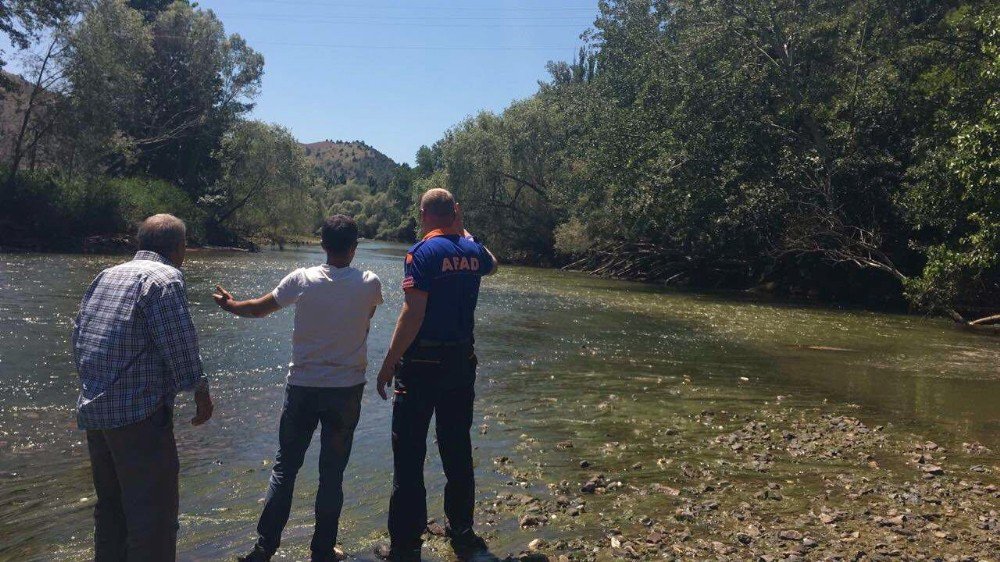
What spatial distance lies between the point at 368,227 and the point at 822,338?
111835mm

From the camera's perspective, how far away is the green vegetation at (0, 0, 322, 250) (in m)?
42.2

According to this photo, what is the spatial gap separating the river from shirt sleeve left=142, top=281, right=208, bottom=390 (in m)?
1.59

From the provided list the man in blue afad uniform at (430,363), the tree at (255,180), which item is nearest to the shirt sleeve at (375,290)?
the man in blue afad uniform at (430,363)

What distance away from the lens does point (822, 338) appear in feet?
62.4

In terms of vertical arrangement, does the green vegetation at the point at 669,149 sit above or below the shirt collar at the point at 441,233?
above

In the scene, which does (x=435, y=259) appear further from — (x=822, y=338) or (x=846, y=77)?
(x=846, y=77)

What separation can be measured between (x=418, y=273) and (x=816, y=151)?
28025 millimetres

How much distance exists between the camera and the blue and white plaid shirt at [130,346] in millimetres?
4043

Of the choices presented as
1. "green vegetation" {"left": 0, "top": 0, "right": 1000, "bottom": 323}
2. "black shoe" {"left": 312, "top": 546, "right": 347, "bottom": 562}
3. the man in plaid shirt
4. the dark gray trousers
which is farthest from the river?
"green vegetation" {"left": 0, "top": 0, "right": 1000, "bottom": 323}

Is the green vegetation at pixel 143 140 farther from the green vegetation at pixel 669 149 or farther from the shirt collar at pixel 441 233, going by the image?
the shirt collar at pixel 441 233

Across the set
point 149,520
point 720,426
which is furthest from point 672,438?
point 149,520

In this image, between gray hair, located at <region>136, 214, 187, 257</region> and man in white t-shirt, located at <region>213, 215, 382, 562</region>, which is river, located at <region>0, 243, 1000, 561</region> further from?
gray hair, located at <region>136, 214, 187, 257</region>

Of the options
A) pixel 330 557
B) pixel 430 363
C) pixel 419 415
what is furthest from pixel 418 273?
pixel 330 557

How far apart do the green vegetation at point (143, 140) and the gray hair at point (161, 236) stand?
41435 millimetres
